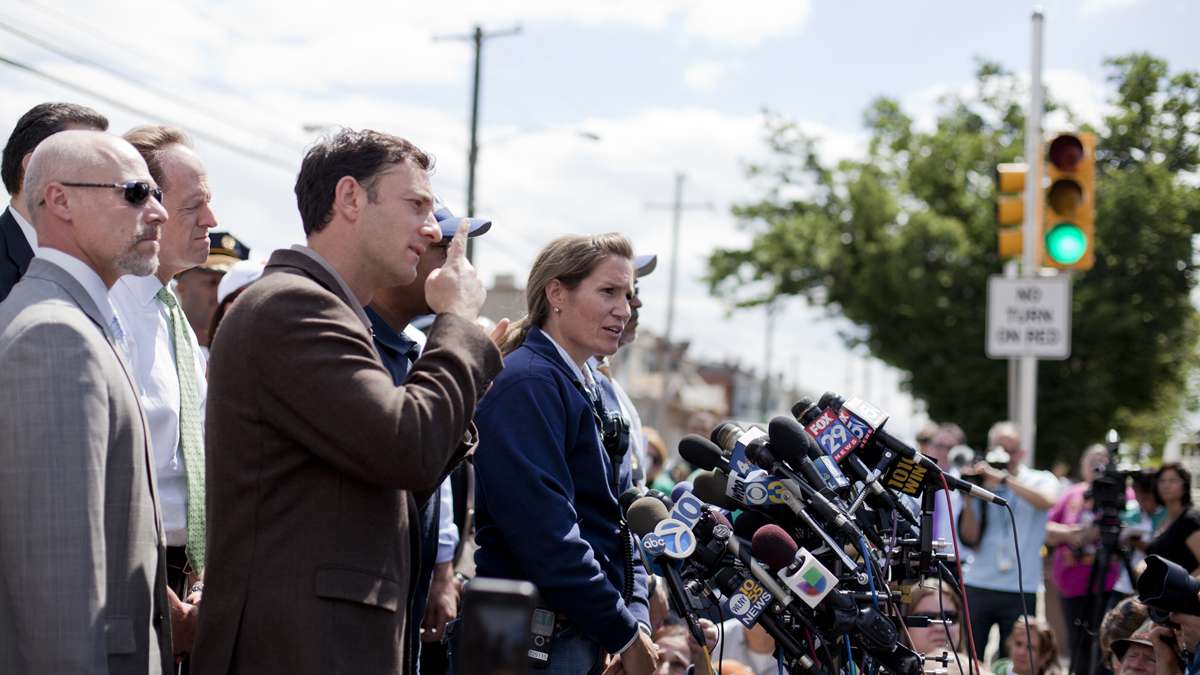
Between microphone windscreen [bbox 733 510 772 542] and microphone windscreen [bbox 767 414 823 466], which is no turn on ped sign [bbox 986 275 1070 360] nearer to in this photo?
microphone windscreen [bbox 733 510 772 542]

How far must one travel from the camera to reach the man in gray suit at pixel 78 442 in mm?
2516

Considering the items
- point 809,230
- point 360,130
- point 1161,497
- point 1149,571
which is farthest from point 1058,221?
point 809,230

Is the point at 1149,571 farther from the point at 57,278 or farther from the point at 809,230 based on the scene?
the point at 809,230

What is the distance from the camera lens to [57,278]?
2.78 meters

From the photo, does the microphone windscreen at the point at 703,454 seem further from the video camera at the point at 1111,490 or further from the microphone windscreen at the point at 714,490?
the video camera at the point at 1111,490

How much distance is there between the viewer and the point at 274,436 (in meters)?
2.67

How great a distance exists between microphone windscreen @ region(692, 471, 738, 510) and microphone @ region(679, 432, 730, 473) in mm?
69

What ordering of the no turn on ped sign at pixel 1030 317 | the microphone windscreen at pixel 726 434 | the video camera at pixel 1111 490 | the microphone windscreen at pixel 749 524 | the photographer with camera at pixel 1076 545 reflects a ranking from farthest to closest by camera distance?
the no turn on ped sign at pixel 1030 317 → the photographer with camera at pixel 1076 545 → the video camera at pixel 1111 490 → the microphone windscreen at pixel 726 434 → the microphone windscreen at pixel 749 524

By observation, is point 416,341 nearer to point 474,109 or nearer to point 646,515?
point 646,515

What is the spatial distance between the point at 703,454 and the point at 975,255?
24.8 m

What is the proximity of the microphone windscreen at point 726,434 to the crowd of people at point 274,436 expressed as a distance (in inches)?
17.9

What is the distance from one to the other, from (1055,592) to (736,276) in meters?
18.5

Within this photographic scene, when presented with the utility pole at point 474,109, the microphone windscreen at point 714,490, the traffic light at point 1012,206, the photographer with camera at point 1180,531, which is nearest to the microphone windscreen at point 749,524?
the microphone windscreen at point 714,490

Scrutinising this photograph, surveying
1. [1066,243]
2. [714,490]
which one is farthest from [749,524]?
[1066,243]
